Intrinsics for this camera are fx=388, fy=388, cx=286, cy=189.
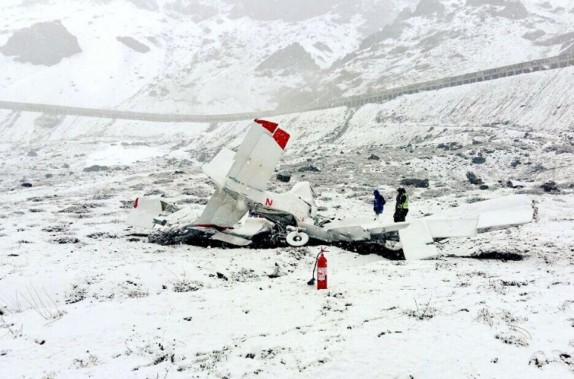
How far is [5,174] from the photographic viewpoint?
39094 millimetres

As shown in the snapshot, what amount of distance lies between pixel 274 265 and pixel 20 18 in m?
178

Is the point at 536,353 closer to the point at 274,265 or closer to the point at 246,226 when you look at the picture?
the point at 274,265

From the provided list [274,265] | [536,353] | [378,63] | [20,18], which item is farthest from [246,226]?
[20,18]

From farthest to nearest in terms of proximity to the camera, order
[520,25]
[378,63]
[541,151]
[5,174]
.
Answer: [378,63] → [520,25] → [5,174] → [541,151]

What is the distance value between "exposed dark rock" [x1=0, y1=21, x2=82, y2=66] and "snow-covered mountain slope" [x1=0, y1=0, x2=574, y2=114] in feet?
0.99

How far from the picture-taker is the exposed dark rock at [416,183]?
24.5 meters

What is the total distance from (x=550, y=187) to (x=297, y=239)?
567 inches

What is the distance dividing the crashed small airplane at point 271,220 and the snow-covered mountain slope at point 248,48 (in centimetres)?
5360

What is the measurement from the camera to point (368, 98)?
5462 cm

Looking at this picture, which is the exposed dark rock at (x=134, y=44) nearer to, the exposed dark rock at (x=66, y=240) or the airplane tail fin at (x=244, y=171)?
the exposed dark rock at (x=66, y=240)

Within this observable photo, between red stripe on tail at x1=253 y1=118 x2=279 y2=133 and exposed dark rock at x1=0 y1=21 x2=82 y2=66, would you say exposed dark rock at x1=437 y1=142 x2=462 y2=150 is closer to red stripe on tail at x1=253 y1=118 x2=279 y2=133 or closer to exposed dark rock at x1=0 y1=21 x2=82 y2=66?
red stripe on tail at x1=253 y1=118 x2=279 y2=133

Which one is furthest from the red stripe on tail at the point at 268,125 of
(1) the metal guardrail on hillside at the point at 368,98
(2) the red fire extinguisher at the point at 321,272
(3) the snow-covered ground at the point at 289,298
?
(1) the metal guardrail on hillside at the point at 368,98

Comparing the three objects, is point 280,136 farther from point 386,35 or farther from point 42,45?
point 42,45

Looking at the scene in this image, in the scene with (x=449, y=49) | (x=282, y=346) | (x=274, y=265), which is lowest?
(x=449, y=49)
